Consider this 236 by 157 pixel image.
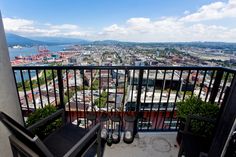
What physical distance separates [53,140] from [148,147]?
53.2 inches

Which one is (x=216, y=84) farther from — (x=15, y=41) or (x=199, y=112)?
(x=15, y=41)

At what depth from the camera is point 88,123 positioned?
2406 mm

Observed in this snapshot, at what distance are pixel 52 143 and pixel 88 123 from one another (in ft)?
3.48

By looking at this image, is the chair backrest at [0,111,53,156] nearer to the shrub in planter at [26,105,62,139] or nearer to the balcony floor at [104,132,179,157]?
the shrub in planter at [26,105,62,139]

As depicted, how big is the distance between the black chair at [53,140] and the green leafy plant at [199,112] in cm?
118

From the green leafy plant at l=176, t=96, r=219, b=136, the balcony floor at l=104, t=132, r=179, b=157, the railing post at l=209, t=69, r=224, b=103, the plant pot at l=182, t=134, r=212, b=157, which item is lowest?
the balcony floor at l=104, t=132, r=179, b=157

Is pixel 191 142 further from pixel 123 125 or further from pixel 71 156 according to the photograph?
pixel 71 156

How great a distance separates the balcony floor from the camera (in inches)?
74.3

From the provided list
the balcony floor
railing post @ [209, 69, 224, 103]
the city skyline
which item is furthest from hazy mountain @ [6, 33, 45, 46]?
railing post @ [209, 69, 224, 103]

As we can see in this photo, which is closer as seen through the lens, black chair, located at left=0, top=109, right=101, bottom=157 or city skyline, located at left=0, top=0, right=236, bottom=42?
black chair, located at left=0, top=109, right=101, bottom=157

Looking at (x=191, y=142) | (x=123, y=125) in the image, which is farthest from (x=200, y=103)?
(x=123, y=125)

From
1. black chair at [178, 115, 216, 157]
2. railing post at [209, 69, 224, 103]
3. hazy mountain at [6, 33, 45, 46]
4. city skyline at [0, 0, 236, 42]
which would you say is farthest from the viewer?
city skyline at [0, 0, 236, 42]

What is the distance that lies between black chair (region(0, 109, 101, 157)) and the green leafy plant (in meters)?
1.18

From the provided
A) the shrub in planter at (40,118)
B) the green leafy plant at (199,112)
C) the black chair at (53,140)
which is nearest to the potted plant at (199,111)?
the green leafy plant at (199,112)
